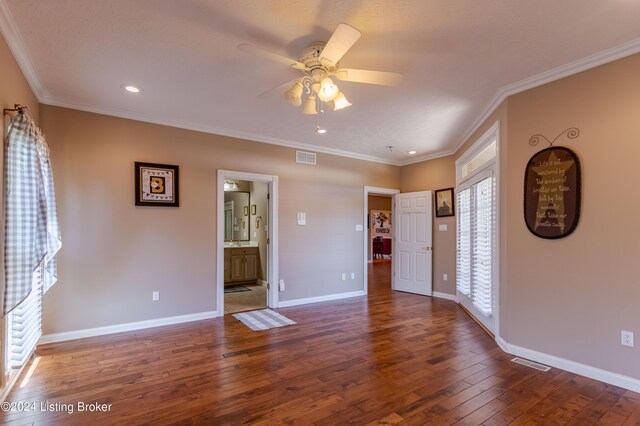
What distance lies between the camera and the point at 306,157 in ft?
17.9

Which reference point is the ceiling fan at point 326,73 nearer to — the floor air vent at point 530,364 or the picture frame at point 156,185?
the picture frame at point 156,185

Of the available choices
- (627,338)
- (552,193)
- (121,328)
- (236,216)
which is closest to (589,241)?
(552,193)

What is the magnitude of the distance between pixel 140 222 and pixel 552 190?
4.43 m

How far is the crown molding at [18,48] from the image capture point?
215cm

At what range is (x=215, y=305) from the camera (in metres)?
4.55

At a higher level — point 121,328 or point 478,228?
point 478,228

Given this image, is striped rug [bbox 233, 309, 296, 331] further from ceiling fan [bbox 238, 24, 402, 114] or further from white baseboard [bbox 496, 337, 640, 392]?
ceiling fan [bbox 238, 24, 402, 114]

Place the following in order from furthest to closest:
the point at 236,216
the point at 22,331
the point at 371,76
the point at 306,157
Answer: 1. the point at 236,216
2. the point at 306,157
3. the point at 22,331
4. the point at 371,76

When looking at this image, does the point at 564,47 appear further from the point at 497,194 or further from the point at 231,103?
the point at 231,103

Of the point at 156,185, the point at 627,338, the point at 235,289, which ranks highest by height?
the point at 156,185

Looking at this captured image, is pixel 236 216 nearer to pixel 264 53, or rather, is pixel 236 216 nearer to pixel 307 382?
pixel 307 382

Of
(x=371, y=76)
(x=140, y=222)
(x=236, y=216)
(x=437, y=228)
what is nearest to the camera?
(x=371, y=76)

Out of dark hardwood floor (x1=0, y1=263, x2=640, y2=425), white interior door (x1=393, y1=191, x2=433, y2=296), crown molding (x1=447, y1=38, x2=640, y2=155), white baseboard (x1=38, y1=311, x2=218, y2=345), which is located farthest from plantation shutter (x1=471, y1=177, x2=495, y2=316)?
white baseboard (x1=38, y1=311, x2=218, y2=345)

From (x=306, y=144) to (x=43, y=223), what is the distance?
3573mm
